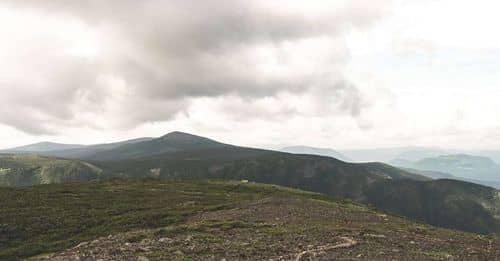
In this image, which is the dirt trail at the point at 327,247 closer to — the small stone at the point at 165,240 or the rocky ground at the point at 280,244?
the rocky ground at the point at 280,244

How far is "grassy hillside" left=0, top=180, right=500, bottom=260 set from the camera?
38.7 metres

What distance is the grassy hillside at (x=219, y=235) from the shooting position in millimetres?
38719

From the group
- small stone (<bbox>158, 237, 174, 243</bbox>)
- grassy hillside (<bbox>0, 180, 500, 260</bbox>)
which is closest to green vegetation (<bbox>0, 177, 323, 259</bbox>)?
grassy hillside (<bbox>0, 180, 500, 260</bbox>)

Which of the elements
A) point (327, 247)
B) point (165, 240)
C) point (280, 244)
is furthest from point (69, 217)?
point (327, 247)

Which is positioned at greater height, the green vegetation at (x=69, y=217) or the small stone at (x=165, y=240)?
the small stone at (x=165, y=240)

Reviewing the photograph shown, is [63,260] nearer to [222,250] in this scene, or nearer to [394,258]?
[222,250]

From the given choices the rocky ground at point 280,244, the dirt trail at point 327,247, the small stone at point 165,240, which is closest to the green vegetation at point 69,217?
the rocky ground at point 280,244

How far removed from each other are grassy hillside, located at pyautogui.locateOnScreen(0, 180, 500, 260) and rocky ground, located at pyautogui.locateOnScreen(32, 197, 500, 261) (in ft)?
0.31

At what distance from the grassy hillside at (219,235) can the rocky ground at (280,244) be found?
0.09m

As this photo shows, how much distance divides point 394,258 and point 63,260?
2961cm

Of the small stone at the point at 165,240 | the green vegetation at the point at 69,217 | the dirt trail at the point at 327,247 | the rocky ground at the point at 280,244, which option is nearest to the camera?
the dirt trail at the point at 327,247

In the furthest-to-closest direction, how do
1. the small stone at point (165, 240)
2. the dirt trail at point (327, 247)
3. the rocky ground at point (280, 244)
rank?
the small stone at point (165, 240) < the rocky ground at point (280, 244) < the dirt trail at point (327, 247)

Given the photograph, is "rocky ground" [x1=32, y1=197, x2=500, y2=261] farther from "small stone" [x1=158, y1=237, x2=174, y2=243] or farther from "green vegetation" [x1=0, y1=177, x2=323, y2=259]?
"green vegetation" [x1=0, y1=177, x2=323, y2=259]

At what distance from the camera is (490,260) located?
40156 millimetres
